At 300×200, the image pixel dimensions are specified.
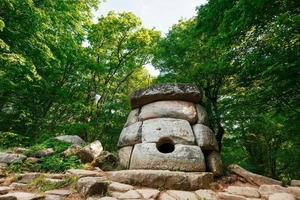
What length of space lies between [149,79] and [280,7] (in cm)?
1564

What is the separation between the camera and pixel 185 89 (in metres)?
7.98

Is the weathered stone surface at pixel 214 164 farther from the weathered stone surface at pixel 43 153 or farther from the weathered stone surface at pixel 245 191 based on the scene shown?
the weathered stone surface at pixel 43 153

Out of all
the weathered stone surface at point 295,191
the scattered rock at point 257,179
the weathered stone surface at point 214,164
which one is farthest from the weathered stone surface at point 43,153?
the weathered stone surface at point 295,191

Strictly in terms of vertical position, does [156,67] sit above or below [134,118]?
above

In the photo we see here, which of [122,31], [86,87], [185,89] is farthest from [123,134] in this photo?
[122,31]

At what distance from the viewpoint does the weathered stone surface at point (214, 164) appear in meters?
6.80

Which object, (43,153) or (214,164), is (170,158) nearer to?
(214,164)

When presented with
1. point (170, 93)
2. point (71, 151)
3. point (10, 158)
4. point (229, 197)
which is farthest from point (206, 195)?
point (10, 158)

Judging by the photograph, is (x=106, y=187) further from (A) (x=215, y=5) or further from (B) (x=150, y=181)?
(A) (x=215, y=5)

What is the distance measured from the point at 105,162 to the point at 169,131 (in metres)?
2.17

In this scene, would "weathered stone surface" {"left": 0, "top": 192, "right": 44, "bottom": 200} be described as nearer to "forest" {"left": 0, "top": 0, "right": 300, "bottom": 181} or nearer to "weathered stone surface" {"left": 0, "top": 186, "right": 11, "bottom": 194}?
"weathered stone surface" {"left": 0, "top": 186, "right": 11, "bottom": 194}

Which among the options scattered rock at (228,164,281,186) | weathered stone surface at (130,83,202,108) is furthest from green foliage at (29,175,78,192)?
scattered rock at (228,164,281,186)

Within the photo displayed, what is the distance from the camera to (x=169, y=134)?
6910mm

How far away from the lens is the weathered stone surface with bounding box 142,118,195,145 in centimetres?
686
